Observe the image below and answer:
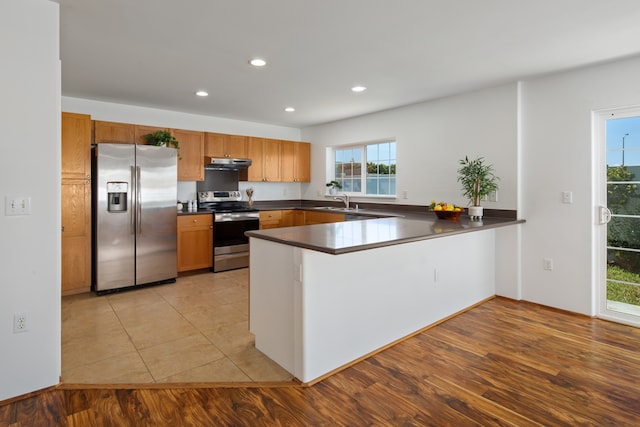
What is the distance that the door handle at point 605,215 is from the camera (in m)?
3.32

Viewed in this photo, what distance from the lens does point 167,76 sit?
3578 millimetres

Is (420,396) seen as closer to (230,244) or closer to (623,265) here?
(623,265)

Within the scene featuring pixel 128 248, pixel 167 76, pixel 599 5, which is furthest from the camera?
pixel 128 248

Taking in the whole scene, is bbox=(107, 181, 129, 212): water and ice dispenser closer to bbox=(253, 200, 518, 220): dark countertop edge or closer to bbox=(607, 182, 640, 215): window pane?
Result: bbox=(253, 200, 518, 220): dark countertop edge

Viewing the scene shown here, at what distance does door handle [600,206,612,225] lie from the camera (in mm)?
3324

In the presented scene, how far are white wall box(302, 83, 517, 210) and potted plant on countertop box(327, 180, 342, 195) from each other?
711 millimetres

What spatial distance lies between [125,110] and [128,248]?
1860 mm

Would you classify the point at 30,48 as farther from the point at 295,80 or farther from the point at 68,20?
the point at 295,80

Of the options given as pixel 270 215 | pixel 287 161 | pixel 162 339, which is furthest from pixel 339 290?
pixel 287 161

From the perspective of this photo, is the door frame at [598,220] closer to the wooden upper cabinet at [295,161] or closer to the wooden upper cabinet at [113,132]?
the wooden upper cabinet at [295,161]

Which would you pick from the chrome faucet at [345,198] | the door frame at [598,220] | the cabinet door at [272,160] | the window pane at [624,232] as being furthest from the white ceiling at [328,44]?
the chrome faucet at [345,198]

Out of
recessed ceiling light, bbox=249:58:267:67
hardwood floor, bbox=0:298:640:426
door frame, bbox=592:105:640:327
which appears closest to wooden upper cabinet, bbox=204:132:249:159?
recessed ceiling light, bbox=249:58:267:67

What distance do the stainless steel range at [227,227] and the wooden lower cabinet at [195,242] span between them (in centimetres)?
8

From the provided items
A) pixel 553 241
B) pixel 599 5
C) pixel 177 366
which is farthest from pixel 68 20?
pixel 553 241
